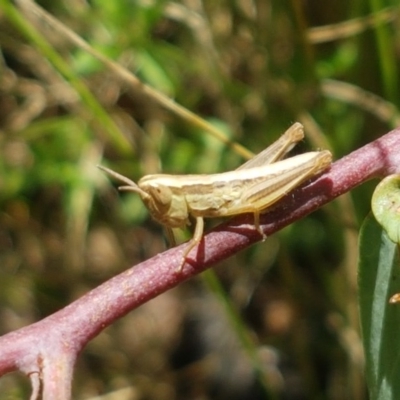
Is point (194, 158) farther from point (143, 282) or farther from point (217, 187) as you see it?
point (143, 282)

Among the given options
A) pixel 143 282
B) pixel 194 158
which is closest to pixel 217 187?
pixel 143 282

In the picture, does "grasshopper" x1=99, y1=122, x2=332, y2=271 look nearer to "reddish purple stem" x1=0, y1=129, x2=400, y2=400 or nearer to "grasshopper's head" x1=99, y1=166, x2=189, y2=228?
"grasshopper's head" x1=99, y1=166, x2=189, y2=228

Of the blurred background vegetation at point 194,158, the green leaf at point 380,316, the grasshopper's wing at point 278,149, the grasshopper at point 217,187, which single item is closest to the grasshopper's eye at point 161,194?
the grasshopper at point 217,187

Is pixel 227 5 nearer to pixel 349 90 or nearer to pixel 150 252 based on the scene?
pixel 349 90

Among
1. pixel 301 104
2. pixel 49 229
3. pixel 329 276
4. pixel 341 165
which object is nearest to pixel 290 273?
pixel 329 276

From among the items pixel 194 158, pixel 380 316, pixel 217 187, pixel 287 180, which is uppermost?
pixel 194 158

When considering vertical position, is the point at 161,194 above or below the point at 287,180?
above

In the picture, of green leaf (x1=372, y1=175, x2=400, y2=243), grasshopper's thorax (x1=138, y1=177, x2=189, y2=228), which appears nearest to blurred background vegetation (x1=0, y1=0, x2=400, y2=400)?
grasshopper's thorax (x1=138, y1=177, x2=189, y2=228)

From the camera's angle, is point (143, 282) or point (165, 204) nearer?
point (143, 282)
